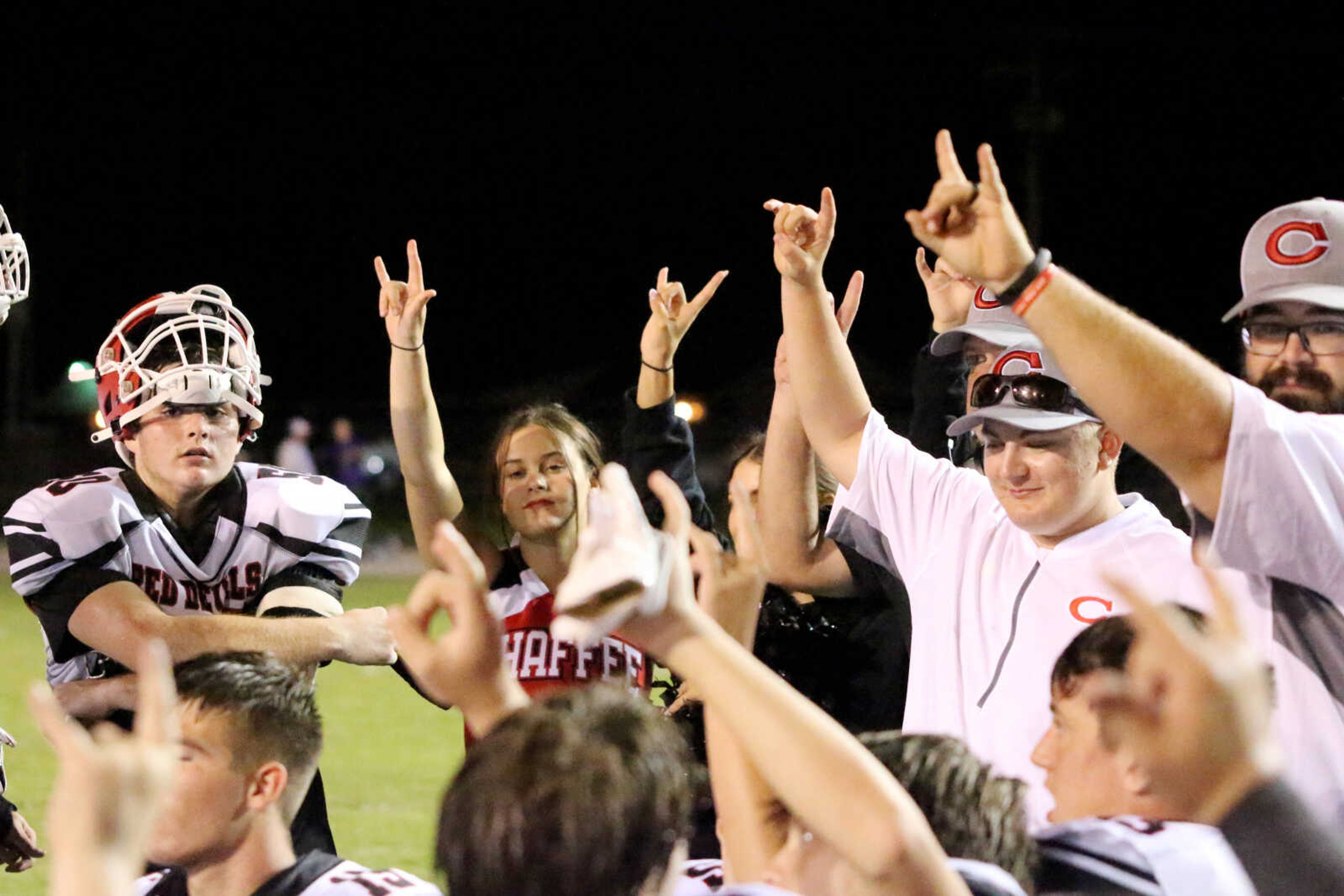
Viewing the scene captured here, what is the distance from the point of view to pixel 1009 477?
3.01m

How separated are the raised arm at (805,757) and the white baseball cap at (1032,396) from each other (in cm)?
142

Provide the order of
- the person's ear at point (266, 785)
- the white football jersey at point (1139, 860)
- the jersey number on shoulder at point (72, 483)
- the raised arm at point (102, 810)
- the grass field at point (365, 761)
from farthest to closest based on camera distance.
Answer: the grass field at point (365, 761), the jersey number on shoulder at point (72, 483), the person's ear at point (266, 785), the white football jersey at point (1139, 860), the raised arm at point (102, 810)

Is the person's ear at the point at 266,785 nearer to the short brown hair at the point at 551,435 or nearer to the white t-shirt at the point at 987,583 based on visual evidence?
the white t-shirt at the point at 987,583

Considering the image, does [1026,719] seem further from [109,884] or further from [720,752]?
[109,884]

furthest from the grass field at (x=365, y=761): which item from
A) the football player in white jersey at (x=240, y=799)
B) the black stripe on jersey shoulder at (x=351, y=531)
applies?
the football player in white jersey at (x=240, y=799)

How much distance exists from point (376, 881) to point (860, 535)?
1455 mm

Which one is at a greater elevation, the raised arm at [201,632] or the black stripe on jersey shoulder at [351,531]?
the black stripe on jersey shoulder at [351,531]

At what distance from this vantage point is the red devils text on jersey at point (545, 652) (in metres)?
3.68

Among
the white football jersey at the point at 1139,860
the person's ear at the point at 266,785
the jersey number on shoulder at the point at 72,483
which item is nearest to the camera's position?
the white football jersey at the point at 1139,860

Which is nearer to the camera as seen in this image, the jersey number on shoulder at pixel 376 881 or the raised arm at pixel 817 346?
the jersey number on shoulder at pixel 376 881

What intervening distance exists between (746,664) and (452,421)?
2495 centimetres

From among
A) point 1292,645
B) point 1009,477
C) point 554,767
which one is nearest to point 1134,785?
point 1292,645

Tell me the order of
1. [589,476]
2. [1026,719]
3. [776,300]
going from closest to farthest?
[1026,719] → [589,476] → [776,300]

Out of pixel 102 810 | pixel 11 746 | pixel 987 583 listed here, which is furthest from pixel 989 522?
pixel 11 746
